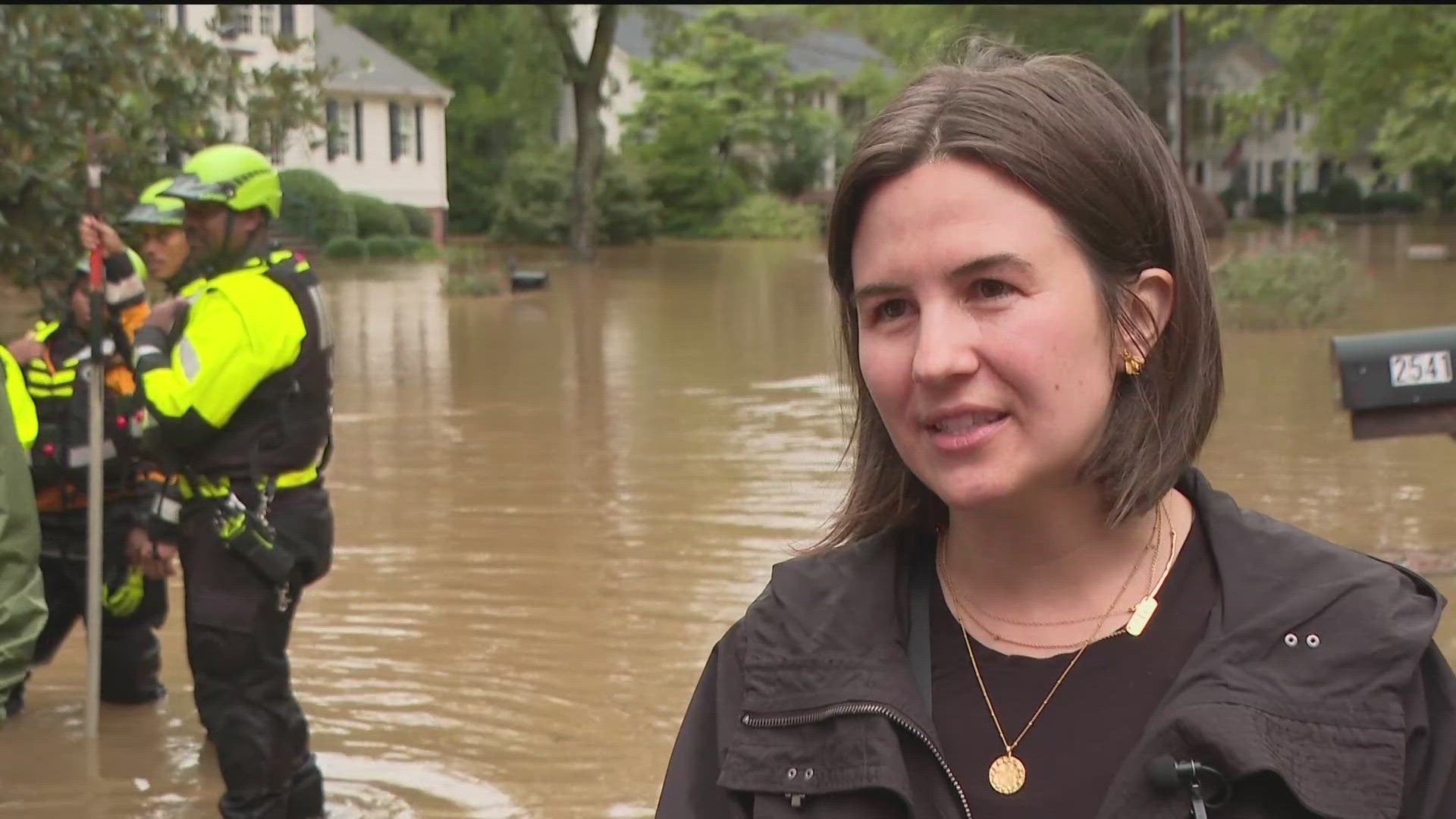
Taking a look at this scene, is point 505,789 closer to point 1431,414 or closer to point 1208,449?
point 1431,414

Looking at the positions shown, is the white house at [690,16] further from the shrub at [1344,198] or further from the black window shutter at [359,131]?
the shrub at [1344,198]

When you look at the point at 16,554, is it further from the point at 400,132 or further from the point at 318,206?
the point at 400,132

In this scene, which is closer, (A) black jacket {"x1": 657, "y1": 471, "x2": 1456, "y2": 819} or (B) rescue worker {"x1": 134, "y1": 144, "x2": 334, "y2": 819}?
(A) black jacket {"x1": 657, "y1": 471, "x2": 1456, "y2": 819}

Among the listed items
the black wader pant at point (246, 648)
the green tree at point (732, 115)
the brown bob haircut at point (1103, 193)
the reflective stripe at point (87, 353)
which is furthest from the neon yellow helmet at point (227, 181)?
the green tree at point (732, 115)

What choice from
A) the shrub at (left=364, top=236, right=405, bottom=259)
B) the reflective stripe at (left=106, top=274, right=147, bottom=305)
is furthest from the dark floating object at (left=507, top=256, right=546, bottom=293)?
the reflective stripe at (left=106, top=274, right=147, bottom=305)

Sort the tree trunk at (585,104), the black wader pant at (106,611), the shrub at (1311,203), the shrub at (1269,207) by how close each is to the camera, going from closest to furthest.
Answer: the black wader pant at (106,611) → the tree trunk at (585,104) → the shrub at (1269,207) → the shrub at (1311,203)

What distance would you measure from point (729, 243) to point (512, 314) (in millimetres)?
28015

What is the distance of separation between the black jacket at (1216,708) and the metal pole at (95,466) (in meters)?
5.18

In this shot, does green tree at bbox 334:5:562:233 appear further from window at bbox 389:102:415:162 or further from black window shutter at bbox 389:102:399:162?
black window shutter at bbox 389:102:399:162

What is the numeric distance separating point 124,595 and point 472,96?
55012mm

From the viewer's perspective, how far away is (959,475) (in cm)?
200

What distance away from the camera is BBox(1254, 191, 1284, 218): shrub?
6506 centimetres

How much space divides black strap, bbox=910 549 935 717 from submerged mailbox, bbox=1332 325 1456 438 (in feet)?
19.2

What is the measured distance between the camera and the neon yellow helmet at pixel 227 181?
6008 millimetres
